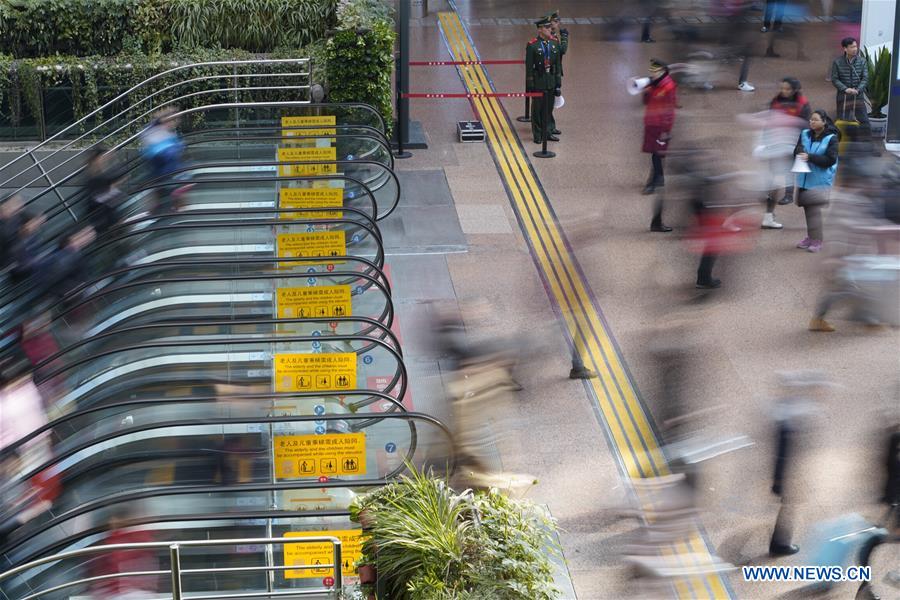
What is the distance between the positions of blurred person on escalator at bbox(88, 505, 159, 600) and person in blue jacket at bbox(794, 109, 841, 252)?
8660 mm

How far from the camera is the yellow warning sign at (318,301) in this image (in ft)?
33.6

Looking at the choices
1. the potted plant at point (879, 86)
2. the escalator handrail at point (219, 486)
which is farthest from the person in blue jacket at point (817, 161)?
the escalator handrail at point (219, 486)

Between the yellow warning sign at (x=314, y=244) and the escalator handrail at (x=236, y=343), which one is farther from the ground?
the yellow warning sign at (x=314, y=244)

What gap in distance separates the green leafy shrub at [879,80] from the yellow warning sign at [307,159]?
8.33 m

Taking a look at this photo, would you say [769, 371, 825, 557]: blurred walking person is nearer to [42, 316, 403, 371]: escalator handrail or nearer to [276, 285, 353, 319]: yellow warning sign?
[42, 316, 403, 371]: escalator handrail

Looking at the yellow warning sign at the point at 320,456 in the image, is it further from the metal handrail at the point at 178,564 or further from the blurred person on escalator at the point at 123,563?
the blurred person on escalator at the point at 123,563

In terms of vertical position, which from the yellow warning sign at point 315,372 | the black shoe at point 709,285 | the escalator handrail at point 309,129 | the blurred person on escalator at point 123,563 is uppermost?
the escalator handrail at point 309,129

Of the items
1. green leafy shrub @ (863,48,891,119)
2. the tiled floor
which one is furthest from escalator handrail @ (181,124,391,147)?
green leafy shrub @ (863,48,891,119)

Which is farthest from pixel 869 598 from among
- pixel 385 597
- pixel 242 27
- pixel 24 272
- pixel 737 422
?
pixel 242 27

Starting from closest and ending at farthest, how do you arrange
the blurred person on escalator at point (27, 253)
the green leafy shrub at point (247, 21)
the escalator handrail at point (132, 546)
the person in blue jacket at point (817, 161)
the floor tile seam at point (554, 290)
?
the escalator handrail at point (132, 546), the floor tile seam at point (554, 290), the blurred person on escalator at point (27, 253), the person in blue jacket at point (817, 161), the green leafy shrub at point (247, 21)

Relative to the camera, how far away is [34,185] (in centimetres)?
1628

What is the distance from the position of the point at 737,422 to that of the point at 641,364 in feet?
4.39

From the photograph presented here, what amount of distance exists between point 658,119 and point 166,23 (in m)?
8.44

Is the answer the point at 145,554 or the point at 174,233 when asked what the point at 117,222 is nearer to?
the point at 174,233
